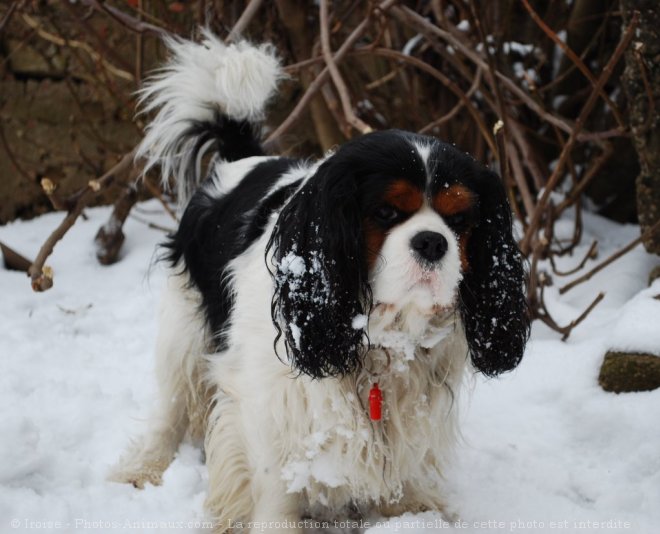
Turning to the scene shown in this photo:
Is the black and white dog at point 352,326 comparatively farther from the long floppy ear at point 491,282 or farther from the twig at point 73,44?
the twig at point 73,44

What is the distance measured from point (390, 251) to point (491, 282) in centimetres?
45

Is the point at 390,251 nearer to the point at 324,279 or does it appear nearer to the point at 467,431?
the point at 324,279

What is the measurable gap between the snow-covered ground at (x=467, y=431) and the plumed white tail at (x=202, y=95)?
39.8 inches

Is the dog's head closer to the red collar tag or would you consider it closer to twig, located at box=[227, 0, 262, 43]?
the red collar tag

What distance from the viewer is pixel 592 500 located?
8.61 feet

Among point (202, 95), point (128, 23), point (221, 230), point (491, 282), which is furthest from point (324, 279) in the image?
point (128, 23)

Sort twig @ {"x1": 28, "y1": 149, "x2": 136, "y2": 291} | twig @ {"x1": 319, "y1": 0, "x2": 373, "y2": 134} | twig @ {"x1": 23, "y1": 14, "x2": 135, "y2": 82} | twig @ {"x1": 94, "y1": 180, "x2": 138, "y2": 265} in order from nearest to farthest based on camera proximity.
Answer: twig @ {"x1": 28, "y1": 149, "x2": 136, "y2": 291} → twig @ {"x1": 319, "y1": 0, "x2": 373, "y2": 134} → twig @ {"x1": 94, "y1": 180, "x2": 138, "y2": 265} → twig @ {"x1": 23, "y1": 14, "x2": 135, "y2": 82}

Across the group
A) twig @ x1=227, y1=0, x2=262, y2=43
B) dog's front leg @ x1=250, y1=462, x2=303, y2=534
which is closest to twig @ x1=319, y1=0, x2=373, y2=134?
twig @ x1=227, y1=0, x2=262, y2=43

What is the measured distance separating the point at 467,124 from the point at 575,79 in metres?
0.85

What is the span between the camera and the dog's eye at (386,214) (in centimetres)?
215

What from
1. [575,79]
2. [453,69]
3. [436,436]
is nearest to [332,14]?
[453,69]

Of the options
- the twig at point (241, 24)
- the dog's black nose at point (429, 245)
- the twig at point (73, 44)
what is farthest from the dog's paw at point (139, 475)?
the twig at point (73, 44)

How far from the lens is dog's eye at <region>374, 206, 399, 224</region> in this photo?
2.15m

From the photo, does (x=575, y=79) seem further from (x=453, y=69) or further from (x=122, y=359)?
(x=122, y=359)
